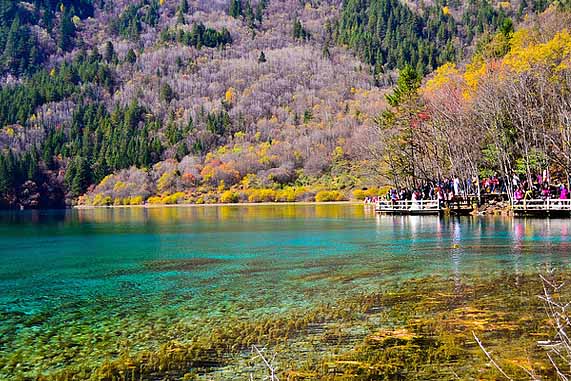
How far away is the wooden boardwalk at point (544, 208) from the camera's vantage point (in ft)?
148

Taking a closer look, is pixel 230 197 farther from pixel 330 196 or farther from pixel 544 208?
pixel 544 208

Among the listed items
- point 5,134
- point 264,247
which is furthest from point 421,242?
point 5,134

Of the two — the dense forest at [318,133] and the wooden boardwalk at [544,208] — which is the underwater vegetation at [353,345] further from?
the dense forest at [318,133]

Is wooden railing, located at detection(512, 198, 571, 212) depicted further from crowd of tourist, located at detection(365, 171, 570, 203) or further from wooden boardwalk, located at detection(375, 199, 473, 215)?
wooden boardwalk, located at detection(375, 199, 473, 215)

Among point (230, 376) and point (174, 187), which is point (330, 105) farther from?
point (230, 376)

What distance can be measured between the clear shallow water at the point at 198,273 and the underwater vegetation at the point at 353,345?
38 centimetres

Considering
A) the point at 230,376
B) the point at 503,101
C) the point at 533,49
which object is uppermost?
the point at 533,49

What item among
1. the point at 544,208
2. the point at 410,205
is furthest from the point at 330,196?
the point at 544,208

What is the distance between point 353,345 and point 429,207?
46.0 metres

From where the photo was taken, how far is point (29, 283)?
22.5 m

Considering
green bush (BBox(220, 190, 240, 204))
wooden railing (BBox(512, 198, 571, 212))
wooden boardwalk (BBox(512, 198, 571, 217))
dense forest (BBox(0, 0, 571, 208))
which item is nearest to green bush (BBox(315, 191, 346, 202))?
dense forest (BBox(0, 0, 571, 208))

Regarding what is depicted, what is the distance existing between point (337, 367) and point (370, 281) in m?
9.40

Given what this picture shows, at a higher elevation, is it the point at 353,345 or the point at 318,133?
the point at 318,133

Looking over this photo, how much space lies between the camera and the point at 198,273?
23922 millimetres
